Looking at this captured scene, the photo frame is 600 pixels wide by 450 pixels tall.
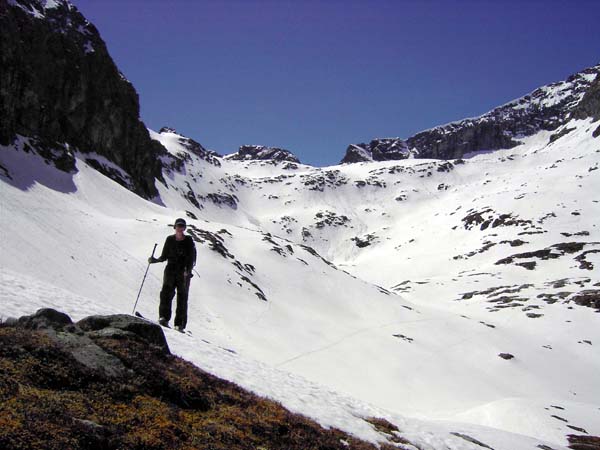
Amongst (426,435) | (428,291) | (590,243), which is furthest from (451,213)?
(426,435)

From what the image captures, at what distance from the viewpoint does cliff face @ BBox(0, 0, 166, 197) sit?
2440 inches

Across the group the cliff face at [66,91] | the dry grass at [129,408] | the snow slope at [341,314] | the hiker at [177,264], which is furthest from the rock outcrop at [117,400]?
the cliff face at [66,91]

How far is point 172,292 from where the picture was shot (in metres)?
16.4

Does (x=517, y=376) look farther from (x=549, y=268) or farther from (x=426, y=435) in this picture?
(x=549, y=268)

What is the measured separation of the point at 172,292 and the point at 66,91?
287 feet

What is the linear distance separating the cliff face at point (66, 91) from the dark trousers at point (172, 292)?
44.1 m

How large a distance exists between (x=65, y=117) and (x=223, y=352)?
86.1 metres

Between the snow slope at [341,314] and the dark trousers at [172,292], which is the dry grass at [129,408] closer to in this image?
the snow slope at [341,314]

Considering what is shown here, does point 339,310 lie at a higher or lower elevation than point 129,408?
higher

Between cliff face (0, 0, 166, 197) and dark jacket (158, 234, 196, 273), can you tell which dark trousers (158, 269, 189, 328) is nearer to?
dark jacket (158, 234, 196, 273)

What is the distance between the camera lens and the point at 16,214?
29.0 metres

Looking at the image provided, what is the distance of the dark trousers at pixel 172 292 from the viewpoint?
15977 millimetres

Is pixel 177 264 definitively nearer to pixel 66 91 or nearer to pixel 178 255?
pixel 178 255

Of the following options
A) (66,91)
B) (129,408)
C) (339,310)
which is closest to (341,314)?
(339,310)
